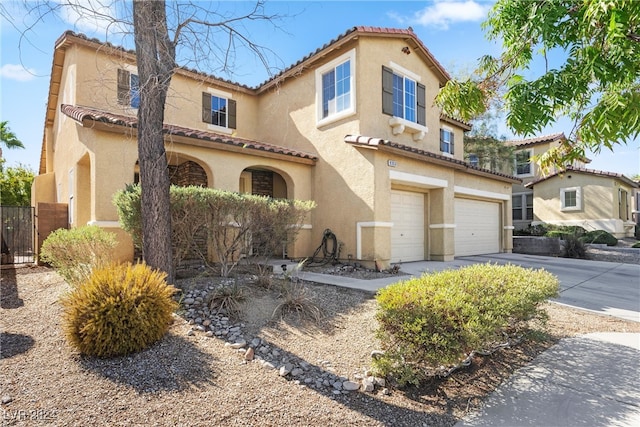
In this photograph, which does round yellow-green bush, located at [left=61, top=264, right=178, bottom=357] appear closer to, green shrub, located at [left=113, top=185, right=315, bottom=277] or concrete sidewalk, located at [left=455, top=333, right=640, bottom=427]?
green shrub, located at [left=113, top=185, right=315, bottom=277]

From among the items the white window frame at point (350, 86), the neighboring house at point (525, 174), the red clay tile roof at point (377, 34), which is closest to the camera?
the red clay tile roof at point (377, 34)

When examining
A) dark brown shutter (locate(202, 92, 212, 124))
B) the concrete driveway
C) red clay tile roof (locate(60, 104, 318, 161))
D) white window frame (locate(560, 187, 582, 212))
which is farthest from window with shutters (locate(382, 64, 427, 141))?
white window frame (locate(560, 187, 582, 212))

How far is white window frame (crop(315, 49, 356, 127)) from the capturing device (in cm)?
1090

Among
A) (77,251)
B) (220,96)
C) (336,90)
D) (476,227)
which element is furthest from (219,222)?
(476,227)

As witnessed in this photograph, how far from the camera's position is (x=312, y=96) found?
40.8 feet

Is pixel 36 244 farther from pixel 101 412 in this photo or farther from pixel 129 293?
pixel 101 412

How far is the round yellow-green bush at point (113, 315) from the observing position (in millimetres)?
3863

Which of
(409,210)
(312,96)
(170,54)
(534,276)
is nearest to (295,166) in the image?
(312,96)

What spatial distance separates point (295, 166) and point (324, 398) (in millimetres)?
9119

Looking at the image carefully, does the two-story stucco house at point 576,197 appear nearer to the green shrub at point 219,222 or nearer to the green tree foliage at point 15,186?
the green shrub at point 219,222

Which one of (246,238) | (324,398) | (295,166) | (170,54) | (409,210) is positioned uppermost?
(170,54)

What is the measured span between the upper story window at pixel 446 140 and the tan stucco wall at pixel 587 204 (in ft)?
27.8

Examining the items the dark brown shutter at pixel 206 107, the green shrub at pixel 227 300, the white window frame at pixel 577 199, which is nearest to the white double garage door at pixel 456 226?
the green shrub at pixel 227 300

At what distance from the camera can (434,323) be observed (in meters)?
3.50
